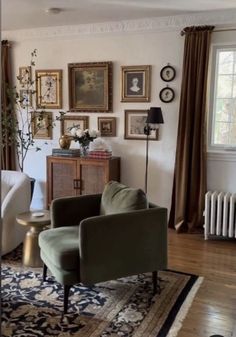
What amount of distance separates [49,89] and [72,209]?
8.11 feet

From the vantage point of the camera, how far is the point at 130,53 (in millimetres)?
4559

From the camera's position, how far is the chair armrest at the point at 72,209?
3.05 m

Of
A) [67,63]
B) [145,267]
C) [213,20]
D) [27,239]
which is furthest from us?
[67,63]

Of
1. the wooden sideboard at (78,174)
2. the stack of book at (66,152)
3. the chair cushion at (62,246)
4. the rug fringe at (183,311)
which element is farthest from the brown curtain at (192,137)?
the chair cushion at (62,246)

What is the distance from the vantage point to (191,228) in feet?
14.3

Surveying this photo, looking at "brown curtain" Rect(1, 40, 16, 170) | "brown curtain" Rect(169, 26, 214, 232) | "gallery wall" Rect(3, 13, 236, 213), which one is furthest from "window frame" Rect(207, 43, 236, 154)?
"brown curtain" Rect(1, 40, 16, 170)

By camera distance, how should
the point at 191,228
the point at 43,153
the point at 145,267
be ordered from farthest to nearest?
the point at 43,153 < the point at 191,228 < the point at 145,267

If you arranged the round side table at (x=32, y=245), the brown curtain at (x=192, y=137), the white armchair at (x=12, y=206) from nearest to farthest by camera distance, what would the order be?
1. the round side table at (x=32, y=245)
2. the white armchair at (x=12, y=206)
3. the brown curtain at (x=192, y=137)

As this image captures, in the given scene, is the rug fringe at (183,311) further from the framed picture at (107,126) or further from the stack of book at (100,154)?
the framed picture at (107,126)

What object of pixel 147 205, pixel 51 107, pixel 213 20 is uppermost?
pixel 213 20

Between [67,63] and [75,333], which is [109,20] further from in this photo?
[75,333]

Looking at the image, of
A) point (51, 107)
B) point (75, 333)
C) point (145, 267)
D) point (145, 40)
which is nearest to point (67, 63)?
point (51, 107)

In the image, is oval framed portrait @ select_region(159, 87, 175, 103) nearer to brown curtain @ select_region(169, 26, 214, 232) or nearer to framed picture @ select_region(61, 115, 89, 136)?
brown curtain @ select_region(169, 26, 214, 232)

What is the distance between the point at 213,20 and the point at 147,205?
2428 millimetres
